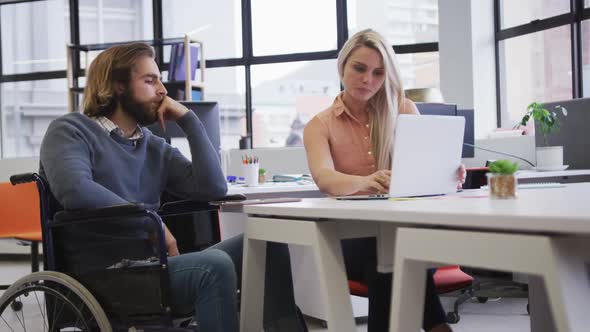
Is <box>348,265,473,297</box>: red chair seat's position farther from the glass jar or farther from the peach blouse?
the glass jar

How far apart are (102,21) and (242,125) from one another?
183 centimetres

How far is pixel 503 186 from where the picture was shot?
1.44 m

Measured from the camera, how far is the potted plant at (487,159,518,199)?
4.71 feet

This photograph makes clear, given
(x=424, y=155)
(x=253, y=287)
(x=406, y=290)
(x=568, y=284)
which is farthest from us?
(x=253, y=287)

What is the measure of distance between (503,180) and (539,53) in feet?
12.3

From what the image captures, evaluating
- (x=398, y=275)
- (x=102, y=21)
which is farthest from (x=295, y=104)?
(x=398, y=275)

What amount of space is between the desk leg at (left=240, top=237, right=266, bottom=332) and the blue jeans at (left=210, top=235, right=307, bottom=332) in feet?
0.14

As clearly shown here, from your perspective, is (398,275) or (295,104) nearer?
(398,275)

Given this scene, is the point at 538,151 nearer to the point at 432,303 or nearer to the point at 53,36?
the point at 432,303

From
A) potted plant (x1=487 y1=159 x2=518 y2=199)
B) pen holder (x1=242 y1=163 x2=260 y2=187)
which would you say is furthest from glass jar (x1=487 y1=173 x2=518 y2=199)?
pen holder (x1=242 y1=163 x2=260 y2=187)

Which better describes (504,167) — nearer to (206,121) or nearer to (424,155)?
(424,155)

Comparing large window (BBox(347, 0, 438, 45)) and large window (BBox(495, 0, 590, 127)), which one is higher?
large window (BBox(347, 0, 438, 45))

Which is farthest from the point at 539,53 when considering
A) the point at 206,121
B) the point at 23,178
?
the point at 23,178

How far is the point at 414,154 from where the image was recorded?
1562 mm
